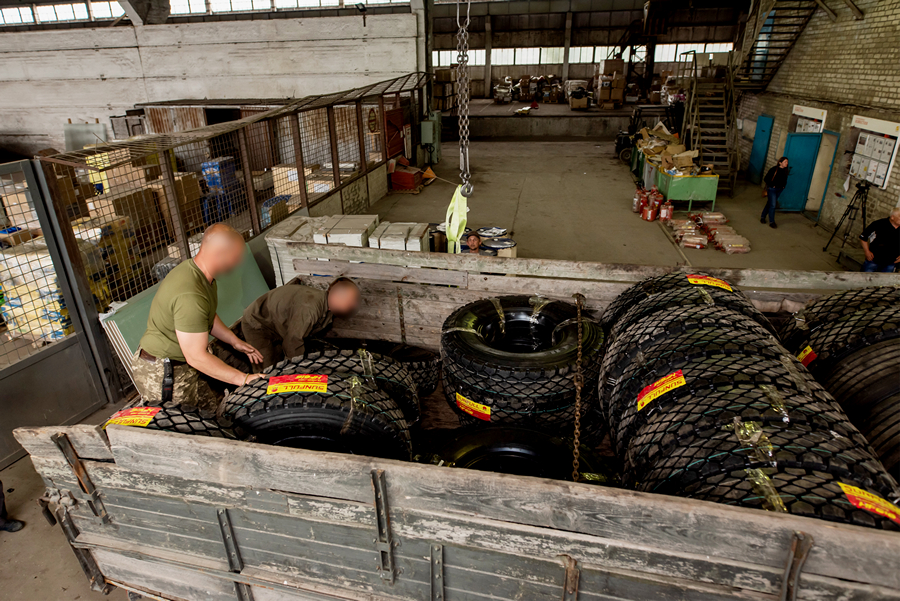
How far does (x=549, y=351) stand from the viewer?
319 cm

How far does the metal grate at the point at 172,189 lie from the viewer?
5.21 m

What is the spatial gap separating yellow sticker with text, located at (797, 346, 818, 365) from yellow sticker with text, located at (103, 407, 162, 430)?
11.7 feet

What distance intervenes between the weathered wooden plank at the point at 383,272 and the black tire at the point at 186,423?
212 cm

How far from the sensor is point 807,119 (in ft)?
38.7

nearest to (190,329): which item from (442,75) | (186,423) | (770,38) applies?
(186,423)

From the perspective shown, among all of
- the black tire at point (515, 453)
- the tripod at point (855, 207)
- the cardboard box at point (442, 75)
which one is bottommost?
the tripod at point (855, 207)

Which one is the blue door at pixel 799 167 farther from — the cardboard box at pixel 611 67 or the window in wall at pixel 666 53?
the window in wall at pixel 666 53

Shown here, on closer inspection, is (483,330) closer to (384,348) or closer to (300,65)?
(384,348)

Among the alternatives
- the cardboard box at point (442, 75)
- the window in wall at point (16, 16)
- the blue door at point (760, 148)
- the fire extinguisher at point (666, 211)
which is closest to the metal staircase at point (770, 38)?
the blue door at point (760, 148)

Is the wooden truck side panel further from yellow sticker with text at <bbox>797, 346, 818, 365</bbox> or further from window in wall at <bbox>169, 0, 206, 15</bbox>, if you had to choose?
window in wall at <bbox>169, 0, 206, 15</bbox>

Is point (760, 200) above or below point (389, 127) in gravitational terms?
below

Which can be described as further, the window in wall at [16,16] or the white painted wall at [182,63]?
the window in wall at [16,16]

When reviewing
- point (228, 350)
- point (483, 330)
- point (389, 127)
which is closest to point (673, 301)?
point (483, 330)

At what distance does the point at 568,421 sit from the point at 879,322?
5.94ft
